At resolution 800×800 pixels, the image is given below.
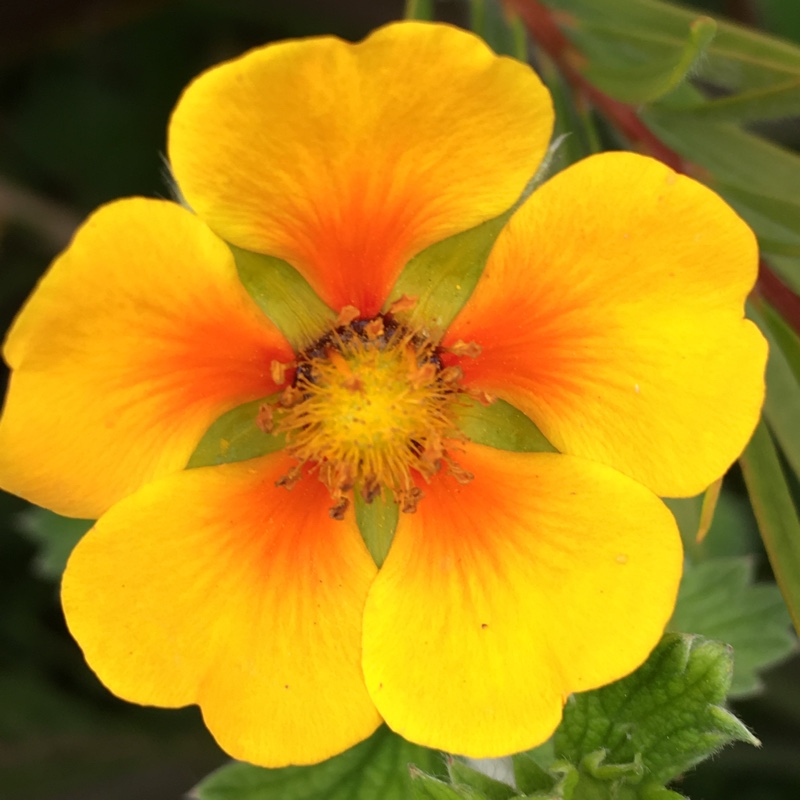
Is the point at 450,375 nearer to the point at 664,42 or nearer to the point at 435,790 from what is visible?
the point at 435,790

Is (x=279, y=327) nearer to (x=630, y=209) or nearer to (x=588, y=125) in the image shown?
(x=630, y=209)

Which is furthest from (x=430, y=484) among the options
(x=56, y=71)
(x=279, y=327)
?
(x=56, y=71)

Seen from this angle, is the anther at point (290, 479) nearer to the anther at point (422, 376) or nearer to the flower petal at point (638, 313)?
the anther at point (422, 376)

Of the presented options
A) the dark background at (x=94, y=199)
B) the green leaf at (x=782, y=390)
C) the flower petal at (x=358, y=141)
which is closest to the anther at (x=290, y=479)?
the flower petal at (x=358, y=141)

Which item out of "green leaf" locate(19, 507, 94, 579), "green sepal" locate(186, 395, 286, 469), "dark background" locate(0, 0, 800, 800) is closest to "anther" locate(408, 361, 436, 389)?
"green sepal" locate(186, 395, 286, 469)

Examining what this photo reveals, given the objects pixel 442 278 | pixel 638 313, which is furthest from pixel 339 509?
pixel 638 313

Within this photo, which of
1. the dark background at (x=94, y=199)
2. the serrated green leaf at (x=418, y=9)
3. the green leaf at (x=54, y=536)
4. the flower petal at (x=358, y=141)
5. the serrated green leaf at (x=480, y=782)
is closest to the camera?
the flower petal at (x=358, y=141)
